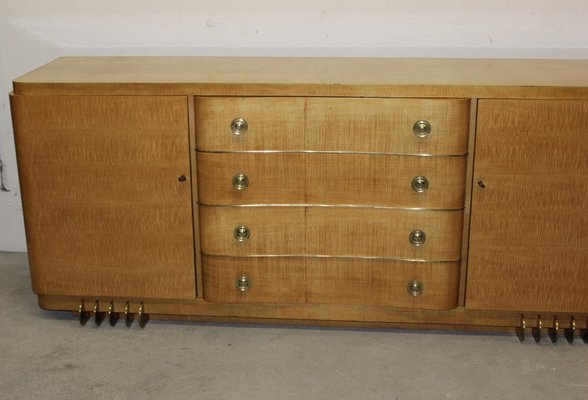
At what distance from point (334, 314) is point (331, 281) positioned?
12cm

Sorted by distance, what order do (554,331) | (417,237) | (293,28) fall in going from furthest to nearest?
(293,28) → (554,331) → (417,237)

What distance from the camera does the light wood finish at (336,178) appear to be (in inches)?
94.2

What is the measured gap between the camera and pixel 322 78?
95.3 inches

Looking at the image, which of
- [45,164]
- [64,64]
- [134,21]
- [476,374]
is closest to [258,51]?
[134,21]

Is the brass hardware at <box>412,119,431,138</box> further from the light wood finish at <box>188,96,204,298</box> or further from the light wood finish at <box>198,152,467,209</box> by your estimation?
the light wood finish at <box>188,96,204,298</box>

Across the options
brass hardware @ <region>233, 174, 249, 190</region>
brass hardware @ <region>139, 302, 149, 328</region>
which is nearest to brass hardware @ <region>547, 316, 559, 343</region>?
brass hardware @ <region>233, 174, 249, 190</region>

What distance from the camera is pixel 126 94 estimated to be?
7.85 ft

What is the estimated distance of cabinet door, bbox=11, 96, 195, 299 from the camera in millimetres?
2418

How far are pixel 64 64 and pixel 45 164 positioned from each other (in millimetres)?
411

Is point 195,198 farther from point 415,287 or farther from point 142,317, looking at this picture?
point 415,287

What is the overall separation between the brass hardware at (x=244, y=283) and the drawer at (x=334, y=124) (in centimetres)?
41

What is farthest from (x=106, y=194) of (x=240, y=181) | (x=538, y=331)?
(x=538, y=331)

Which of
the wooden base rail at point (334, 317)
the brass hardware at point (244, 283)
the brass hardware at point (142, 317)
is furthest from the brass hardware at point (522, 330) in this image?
the brass hardware at point (142, 317)

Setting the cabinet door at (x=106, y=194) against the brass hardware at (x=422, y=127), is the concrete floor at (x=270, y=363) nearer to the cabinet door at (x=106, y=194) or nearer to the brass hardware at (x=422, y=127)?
the cabinet door at (x=106, y=194)
